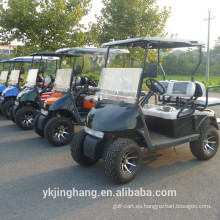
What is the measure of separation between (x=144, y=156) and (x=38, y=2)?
35.6 ft

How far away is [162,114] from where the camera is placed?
13.6 ft

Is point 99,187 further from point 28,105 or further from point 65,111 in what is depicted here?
point 28,105

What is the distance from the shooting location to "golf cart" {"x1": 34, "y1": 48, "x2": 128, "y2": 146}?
17.8 ft

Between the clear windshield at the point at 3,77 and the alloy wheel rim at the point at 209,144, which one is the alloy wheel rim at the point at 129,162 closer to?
the alloy wheel rim at the point at 209,144

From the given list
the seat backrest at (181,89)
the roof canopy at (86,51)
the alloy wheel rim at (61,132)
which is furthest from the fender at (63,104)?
the seat backrest at (181,89)

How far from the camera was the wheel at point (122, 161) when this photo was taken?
3410mm

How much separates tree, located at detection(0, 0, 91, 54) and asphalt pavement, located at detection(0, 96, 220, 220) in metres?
8.92

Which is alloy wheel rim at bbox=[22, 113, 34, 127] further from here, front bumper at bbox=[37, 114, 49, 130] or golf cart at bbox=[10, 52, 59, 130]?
front bumper at bbox=[37, 114, 49, 130]

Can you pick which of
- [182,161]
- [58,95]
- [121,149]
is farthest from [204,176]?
[58,95]

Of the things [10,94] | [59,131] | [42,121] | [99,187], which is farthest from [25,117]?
[99,187]

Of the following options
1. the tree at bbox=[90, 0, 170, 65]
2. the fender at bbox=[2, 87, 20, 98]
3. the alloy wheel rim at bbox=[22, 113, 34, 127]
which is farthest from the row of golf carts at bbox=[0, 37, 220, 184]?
the tree at bbox=[90, 0, 170, 65]

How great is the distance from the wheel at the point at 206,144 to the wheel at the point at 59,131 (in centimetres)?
256

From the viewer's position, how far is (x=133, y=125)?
11.7 ft

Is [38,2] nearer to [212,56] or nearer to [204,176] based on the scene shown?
[204,176]
